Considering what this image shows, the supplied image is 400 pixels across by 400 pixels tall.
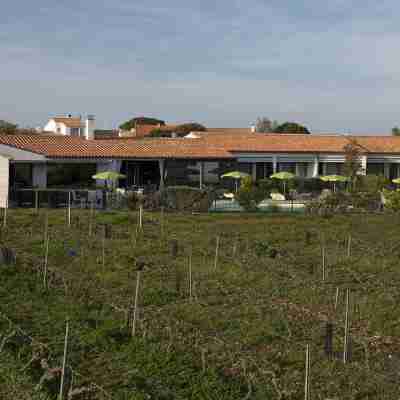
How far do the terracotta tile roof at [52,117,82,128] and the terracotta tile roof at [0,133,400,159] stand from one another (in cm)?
3331

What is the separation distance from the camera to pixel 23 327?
10.4 m

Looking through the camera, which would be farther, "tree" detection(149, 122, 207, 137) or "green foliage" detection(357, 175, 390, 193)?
"tree" detection(149, 122, 207, 137)

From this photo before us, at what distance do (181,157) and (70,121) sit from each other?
1635 inches

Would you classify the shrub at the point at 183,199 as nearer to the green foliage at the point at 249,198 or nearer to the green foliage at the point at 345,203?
the green foliage at the point at 249,198

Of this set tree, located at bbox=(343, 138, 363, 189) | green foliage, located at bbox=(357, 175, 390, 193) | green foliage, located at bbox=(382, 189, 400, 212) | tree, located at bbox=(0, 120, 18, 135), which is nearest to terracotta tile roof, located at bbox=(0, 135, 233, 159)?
tree, located at bbox=(343, 138, 363, 189)

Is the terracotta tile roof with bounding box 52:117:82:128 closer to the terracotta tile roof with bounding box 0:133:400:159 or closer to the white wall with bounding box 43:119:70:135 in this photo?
the white wall with bounding box 43:119:70:135

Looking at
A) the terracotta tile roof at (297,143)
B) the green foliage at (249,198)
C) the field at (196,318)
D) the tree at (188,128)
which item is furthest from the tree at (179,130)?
the field at (196,318)

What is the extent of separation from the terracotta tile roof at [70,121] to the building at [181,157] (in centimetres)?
3336

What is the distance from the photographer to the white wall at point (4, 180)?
2708 cm

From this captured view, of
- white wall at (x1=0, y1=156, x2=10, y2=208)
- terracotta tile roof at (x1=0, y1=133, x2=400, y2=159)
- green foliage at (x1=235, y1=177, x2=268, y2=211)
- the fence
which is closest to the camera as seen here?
white wall at (x1=0, y1=156, x2=10, y2=208)

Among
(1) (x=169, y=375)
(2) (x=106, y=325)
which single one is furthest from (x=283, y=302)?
(1) (x=169, y=375)

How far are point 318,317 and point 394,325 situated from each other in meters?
1.15

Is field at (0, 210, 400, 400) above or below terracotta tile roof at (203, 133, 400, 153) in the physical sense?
below

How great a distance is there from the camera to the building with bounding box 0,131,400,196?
33375 millimetres
